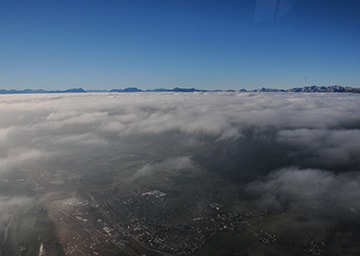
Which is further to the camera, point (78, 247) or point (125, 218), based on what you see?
point (125, 218)

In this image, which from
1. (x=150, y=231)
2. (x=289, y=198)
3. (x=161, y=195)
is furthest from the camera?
(x=161, y=195)

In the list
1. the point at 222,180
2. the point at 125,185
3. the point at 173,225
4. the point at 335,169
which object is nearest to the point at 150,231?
the point at 173,225

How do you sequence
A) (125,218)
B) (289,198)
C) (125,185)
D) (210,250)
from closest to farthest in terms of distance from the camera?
(210,250), (125,218), (289,198), (125,185)

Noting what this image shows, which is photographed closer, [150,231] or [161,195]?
[150,231]

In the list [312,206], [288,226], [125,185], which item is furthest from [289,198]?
[125,185]

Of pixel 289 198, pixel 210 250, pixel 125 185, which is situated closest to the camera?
pixel 210 250

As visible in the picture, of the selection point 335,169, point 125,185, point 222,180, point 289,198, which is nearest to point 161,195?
point 125,185

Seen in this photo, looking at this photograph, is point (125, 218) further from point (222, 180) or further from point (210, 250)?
point (222, 180)

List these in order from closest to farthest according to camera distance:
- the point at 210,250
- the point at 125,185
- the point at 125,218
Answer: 1. the point at 210,250
2. the point at 125,218
3. the point at 125,185

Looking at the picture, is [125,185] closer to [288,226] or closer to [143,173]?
[143,173]
